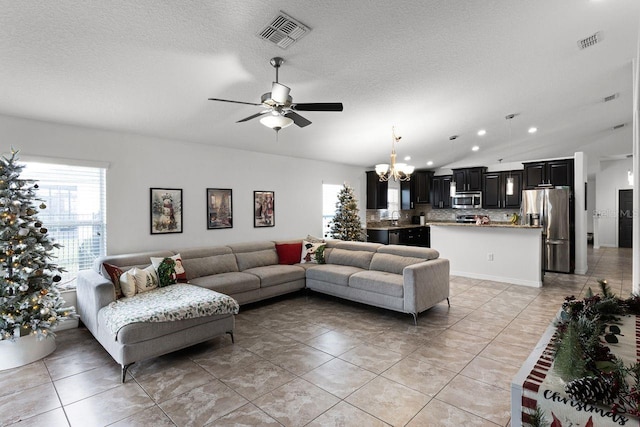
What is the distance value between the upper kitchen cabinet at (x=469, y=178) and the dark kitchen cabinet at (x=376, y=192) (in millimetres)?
2123

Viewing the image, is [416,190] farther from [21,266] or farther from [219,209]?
[21,266]

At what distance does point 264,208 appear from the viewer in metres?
6.29

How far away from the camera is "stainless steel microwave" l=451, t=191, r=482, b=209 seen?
8773 millimetres

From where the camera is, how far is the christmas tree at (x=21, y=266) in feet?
10.1

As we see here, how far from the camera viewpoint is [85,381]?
2.81m

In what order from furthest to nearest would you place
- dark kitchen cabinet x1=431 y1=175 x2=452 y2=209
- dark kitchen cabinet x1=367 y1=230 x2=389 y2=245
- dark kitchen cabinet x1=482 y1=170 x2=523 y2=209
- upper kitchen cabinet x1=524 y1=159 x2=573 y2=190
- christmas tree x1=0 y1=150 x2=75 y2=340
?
dark kitchen cabinet x1=431 y1=175 x2=452 y2=209, dark kitchen cabinet x1=367 y1=230 x2=389 y2=245, dark kitchen cabinet x1=482 y1=170 x2=523 y2=209, upper kitchen cabinet x1=524 y1=159 x2=573 y2=190, christmas tree x1=0 y1=150 x2=75 y2=340

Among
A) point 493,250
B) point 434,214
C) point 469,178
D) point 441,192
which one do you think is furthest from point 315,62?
point 434,214

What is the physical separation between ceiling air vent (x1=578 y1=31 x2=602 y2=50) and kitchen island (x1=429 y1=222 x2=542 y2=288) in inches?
122

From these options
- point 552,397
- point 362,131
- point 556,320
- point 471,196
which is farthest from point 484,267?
point 552,397

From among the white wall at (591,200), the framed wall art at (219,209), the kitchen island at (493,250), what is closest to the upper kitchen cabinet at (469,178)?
the kitchen island at (493,250)

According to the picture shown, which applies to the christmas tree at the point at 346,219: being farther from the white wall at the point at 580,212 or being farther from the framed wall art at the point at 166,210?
the white wall at the point at 580,212

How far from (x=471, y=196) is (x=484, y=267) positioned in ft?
9.95

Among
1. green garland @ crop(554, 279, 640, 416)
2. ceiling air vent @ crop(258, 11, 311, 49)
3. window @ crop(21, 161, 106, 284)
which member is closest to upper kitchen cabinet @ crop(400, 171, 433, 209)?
ceiling air vent @ crop(258, 11, 311, 49)

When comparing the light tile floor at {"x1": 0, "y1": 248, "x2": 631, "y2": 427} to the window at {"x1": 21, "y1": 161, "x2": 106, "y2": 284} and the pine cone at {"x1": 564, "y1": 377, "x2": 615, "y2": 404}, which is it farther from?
the pine cone at {"x1": 564, "y1": 377, "x2": 615, "y2": 404}
